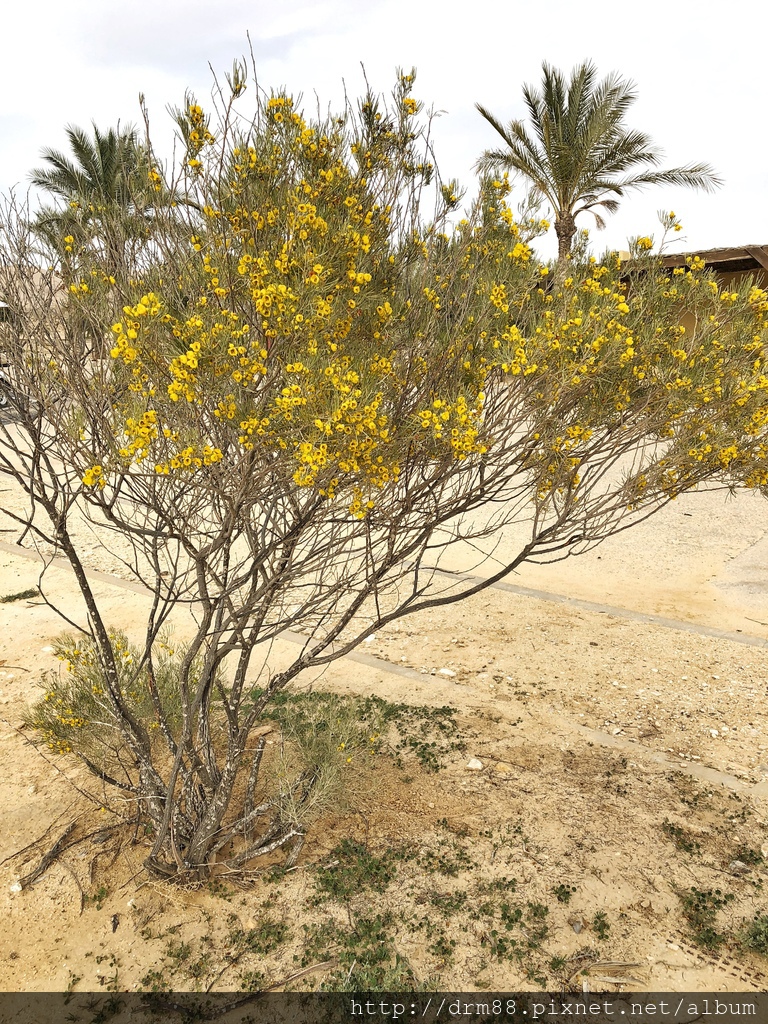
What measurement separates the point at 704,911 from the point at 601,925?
55cm

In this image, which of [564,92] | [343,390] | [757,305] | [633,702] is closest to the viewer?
[343,390]

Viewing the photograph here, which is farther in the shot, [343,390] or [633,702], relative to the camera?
[633,702]

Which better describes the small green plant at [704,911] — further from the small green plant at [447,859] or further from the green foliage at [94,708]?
the green foliage at [94,708]

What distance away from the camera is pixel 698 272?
147 inches

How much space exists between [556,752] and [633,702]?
1.09 meters

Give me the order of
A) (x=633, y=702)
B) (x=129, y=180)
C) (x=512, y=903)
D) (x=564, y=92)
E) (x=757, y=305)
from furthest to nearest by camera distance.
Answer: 1. (x=564, y=92)
2. (x=633, y=702)
3. (x=512, y=903)
4. (x=757, y=305)
5. (x=129, y=180)

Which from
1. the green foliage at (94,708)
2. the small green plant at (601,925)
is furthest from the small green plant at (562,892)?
the green foliage at (94,708)

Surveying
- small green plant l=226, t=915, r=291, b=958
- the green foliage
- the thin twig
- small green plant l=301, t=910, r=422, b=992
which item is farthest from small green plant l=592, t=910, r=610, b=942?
the thin twig

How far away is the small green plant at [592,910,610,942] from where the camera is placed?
3.46 m

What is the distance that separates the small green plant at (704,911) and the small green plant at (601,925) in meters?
0.40

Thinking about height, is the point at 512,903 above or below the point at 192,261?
below

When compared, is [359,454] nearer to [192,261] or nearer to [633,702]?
[192,261]

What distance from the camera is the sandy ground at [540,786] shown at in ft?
11.3

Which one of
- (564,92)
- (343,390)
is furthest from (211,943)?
(564,92)
